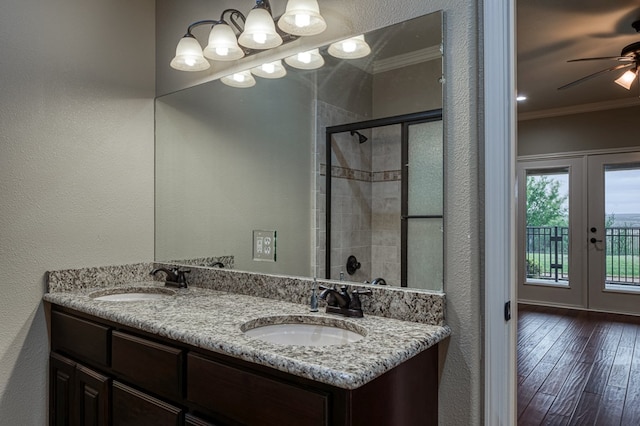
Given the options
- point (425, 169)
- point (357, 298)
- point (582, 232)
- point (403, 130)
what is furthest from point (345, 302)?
point (582, 232)

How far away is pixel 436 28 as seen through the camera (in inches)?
54.9

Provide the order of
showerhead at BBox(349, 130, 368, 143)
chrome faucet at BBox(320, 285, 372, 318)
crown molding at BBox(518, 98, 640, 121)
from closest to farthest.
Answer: chrome faucet at BBox(320, 285, 372, 318), showerhead at BBox(349, 130, 368, 143), crown molding at BBox(518, 98, 640, 121)

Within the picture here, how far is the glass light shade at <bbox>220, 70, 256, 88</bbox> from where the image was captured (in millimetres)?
2031

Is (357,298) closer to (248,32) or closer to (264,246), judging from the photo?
(264,246)

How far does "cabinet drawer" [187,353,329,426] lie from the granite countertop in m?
0.06

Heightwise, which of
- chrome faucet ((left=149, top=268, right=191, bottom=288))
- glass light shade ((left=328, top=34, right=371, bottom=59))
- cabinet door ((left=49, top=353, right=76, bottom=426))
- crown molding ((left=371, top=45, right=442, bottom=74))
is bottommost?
cabinet door ((left=49, top=353, right=76, bottom=426))

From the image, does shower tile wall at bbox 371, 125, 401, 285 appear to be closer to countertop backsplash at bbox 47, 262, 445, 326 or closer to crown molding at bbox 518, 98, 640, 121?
countertop backsplash at bbox 47, 262, 445, 326

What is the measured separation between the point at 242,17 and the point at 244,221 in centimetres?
97

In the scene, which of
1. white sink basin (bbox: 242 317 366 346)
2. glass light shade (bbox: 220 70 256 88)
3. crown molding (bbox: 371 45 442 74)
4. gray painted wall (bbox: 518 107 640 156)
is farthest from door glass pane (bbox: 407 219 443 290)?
gray painted wall (bbox: 518 107 640 156)

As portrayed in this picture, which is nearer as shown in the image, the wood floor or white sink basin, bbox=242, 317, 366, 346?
white sink basin, bbox=242, 317, 366, 346

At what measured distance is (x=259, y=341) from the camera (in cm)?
115

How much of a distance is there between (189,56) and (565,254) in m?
5.41

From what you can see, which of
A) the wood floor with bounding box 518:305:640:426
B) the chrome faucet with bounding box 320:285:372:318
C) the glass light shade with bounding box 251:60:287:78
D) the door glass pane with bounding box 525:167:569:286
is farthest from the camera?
the door glass pane with bounding box 525:167:569:286

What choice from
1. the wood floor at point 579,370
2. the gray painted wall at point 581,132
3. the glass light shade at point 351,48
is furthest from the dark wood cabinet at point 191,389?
the gray painted wall at point 581,132
